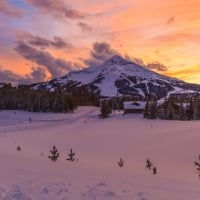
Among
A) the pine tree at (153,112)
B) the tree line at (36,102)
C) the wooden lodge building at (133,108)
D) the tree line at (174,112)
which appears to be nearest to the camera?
the tree line at (174,112)

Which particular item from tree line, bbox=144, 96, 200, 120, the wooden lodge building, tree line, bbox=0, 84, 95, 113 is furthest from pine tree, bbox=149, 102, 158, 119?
tree line, bbox=0, 84, 95, 113

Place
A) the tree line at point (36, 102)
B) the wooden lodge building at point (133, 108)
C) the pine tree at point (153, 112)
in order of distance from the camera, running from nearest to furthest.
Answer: the pine tree at point (153, 112), the wooden lodge building at point (133, 108), the tree line at point (36, 102)

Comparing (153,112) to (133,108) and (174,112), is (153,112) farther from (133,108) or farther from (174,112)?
(133,108)

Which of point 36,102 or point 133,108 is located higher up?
point 36,102

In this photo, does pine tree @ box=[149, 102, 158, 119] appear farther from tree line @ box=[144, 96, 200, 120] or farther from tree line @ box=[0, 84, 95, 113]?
tree line @ box=[0, 84, 95, 113]

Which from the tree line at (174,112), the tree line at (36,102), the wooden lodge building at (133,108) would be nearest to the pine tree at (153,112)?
the tree line at (174,112)

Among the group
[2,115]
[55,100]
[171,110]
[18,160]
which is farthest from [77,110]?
[18,160]

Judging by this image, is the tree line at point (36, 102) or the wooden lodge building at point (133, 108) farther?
the tree line at point (36, 102)

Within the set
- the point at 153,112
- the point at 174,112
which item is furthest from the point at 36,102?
the point at 174,112

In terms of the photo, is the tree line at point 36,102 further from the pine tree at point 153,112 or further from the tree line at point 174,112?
the pine tree at point 153,112

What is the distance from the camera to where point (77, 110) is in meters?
152

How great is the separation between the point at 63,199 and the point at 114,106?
152296 millimetres

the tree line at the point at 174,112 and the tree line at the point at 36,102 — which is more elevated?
the tree line at the point at 36,102

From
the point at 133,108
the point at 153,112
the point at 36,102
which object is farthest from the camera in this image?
the point at 36,102
